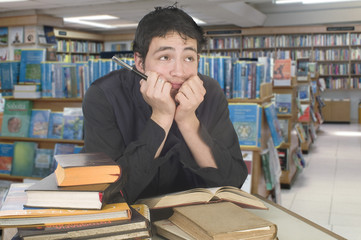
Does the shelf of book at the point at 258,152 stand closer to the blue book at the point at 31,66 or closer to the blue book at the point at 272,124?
the blue book at the point at 272,124

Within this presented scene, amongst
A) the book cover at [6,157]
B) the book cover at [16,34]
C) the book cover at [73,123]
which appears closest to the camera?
the book cover at [73,123]

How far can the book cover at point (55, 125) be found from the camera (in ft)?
12.8

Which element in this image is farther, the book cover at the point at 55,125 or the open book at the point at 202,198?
the book cover at the point at 55,125

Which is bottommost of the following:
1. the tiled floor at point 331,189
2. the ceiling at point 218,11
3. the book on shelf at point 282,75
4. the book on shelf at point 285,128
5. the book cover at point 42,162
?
the tiled floor at point 331,189

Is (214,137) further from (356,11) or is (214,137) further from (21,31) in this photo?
(356,11)

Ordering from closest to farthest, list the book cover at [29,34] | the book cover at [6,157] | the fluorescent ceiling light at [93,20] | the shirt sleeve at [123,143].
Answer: the shirt sleeve at [123,143]
the book cover at [6,157]
the book cover at [29,34]
the fluorescent ceiling light at [93,20]

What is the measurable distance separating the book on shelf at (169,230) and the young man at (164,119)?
199mm

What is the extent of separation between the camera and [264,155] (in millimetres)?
3441

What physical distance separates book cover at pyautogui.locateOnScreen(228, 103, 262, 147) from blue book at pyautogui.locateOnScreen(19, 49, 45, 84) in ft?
5.85

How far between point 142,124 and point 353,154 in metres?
6.16

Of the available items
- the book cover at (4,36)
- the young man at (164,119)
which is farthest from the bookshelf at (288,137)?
the book cover at (4,36)

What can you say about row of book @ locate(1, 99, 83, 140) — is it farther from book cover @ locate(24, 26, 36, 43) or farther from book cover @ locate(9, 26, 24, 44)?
book cover @ locate(9, 26, 24, 44)

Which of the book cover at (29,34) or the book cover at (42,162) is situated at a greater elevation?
the book cover at (29,34)

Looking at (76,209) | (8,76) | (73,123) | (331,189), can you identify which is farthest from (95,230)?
(331,189)
